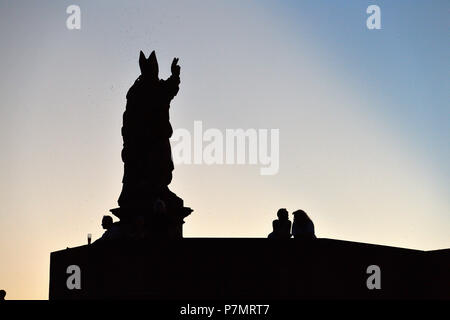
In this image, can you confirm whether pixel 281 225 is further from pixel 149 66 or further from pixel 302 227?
pixel 149 66

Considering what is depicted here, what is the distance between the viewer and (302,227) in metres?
14.6

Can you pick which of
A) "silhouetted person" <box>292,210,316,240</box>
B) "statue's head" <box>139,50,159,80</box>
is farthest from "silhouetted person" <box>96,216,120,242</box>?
"statue's head" <box>139,50,159,80</box>

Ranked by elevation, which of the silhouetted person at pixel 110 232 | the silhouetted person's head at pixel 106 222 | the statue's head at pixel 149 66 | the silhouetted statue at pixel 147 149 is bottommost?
the silhouetted person at pixel 110 232

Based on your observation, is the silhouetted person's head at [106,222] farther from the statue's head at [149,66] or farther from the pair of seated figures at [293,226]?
the statue's head at [149,66]

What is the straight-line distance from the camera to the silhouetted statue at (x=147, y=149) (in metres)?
22.2

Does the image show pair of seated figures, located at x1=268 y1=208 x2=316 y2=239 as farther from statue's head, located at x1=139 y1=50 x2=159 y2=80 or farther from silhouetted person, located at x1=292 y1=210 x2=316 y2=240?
statue's head, located at x1=139 y1=50 x2=159 y2=80

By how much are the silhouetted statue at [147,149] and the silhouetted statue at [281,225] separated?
6681 millimetres

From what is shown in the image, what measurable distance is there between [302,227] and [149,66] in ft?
32.3

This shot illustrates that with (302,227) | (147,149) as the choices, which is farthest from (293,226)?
(147,149)

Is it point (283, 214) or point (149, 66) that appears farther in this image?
point (149, 66)

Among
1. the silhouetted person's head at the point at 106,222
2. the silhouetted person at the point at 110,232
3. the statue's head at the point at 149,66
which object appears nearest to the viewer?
the silhouetted person at the point at 110,232

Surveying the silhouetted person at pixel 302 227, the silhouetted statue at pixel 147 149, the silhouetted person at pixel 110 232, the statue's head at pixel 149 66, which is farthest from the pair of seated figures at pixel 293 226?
the statue's head at pixel 149 66
